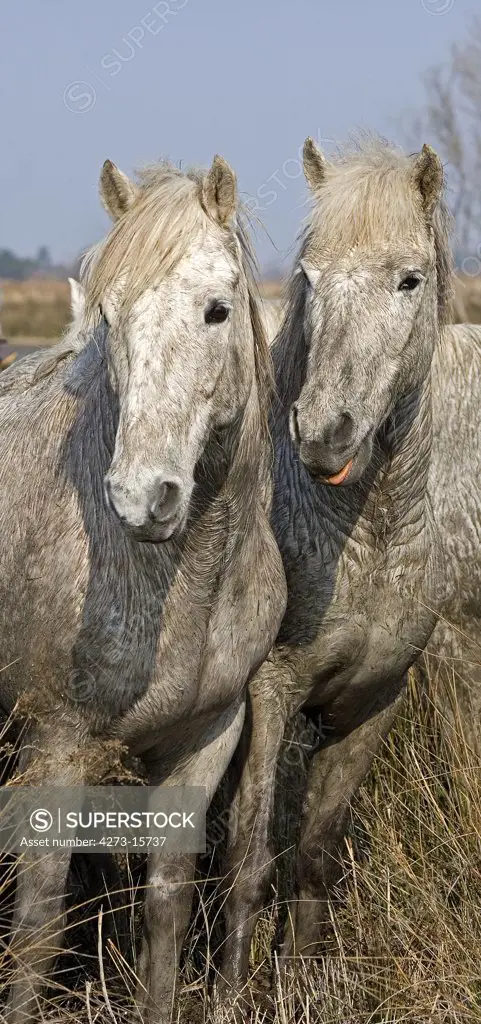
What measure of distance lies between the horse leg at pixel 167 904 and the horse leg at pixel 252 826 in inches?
11.9

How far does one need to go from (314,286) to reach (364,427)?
0.52 m

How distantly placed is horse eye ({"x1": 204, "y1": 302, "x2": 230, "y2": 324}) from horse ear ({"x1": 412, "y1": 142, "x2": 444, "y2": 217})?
3.31 ft

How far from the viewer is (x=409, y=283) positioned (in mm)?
3621

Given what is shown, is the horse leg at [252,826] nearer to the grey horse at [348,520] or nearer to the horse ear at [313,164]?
the grey horse at [348,520]

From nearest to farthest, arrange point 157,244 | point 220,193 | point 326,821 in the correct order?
point 157,244 → point 220,193 → point 326,821

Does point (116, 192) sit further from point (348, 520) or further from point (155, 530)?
point (348, 520)

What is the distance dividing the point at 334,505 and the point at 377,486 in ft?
0.54

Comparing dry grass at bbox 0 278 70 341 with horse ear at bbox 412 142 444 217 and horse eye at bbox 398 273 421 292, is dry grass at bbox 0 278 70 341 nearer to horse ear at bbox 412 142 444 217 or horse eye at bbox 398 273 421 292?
horse ear at bbox 412 142 444 217

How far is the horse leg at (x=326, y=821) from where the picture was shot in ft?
14.1

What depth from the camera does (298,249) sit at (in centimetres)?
392

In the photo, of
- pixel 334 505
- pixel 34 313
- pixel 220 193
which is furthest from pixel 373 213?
pixel 34 313

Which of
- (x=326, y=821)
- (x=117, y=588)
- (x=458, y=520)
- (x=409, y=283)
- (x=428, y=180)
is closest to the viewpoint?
(x=117, y=588)

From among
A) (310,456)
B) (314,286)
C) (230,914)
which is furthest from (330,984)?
(314,286)

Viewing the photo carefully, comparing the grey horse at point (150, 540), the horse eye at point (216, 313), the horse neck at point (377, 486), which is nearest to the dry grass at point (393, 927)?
the grey horse at point (150, 540)
